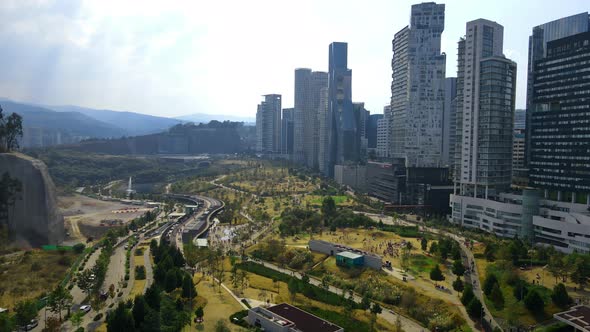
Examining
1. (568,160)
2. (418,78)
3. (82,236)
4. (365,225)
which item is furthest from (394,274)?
(418,78)

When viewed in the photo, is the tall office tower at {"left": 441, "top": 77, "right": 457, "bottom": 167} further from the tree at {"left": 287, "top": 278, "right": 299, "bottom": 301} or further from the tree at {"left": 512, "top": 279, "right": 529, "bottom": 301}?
the tree at {"left": 287, "top": 278, "right": 299, "bottom": 301}

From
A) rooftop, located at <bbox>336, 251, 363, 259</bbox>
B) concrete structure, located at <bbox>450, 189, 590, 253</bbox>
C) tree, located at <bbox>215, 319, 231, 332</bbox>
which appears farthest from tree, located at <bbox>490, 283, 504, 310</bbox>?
tree, located at <bbox>215, 319, 231, 332</bbox>

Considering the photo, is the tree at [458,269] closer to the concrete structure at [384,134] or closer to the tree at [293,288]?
the tree at [293,288]

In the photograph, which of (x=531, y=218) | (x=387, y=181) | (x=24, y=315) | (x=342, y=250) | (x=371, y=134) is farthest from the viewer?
(x=371, y=134)

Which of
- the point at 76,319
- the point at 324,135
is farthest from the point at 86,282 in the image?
the point at 324,135

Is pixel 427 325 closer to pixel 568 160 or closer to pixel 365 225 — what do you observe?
pixel 365 225

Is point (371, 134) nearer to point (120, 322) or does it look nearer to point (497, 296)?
point (497, 296)
